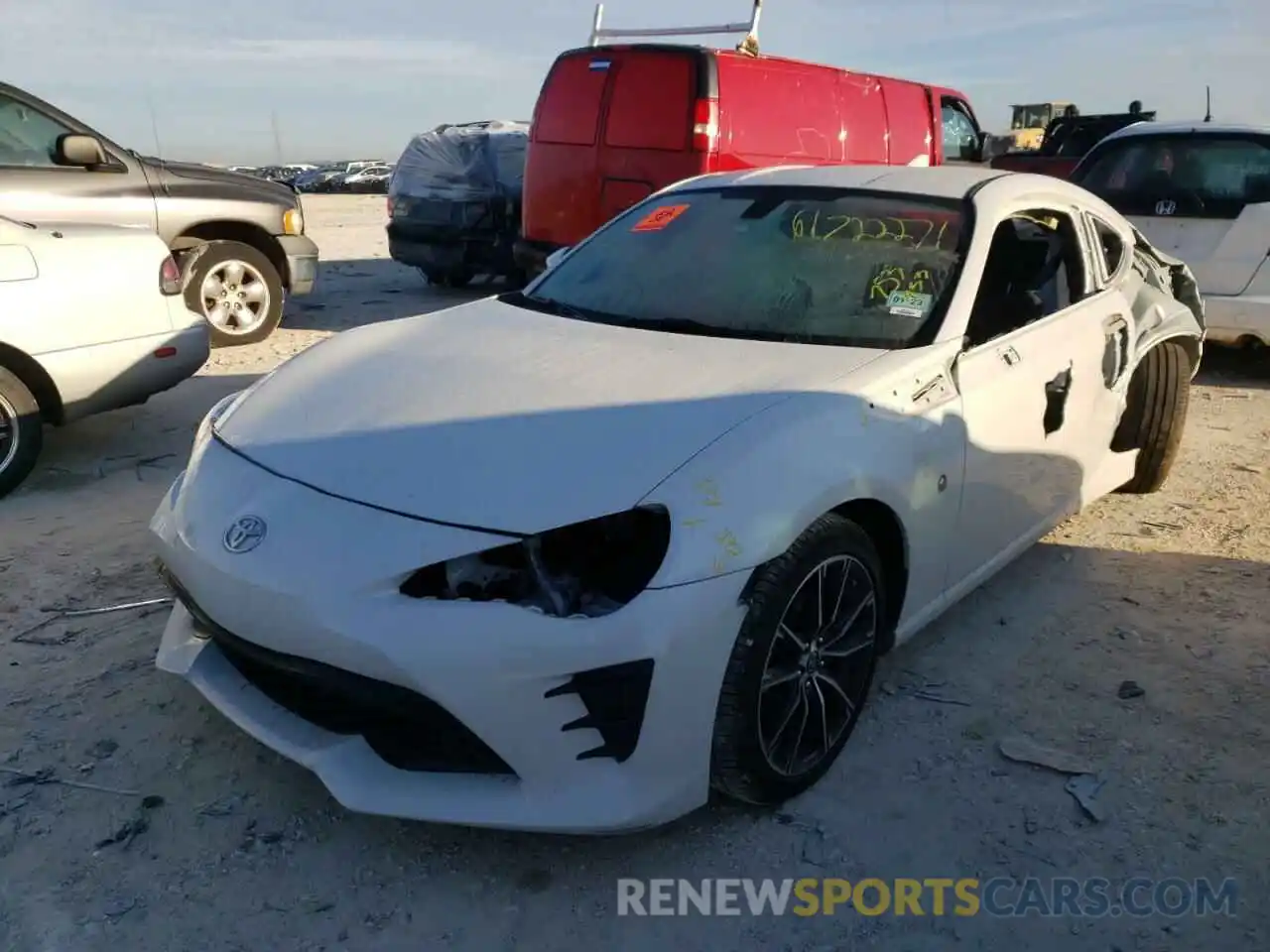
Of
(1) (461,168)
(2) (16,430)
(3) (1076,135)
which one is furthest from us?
(3) (1076,135)

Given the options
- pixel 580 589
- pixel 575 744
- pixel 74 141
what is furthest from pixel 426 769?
pixel 74 141

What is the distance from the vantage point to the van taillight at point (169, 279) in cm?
520

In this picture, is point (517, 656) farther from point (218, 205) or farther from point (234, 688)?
point (218, 205)

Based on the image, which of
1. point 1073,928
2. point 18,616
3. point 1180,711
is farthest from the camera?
point 18,616

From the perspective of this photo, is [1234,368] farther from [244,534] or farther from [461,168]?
[244,534]

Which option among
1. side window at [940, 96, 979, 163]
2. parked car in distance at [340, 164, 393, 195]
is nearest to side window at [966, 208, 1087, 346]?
side window at [940, 96, 979, 163]

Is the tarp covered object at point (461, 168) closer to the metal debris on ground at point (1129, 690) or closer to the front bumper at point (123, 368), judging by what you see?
the front bumper at point (123, 368)

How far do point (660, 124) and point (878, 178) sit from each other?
387 centimetres

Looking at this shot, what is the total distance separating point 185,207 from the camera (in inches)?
309

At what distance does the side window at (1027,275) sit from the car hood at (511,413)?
23.6 inches

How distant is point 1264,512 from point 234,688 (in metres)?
4.36

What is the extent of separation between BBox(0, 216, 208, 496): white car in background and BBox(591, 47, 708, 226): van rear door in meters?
3.28

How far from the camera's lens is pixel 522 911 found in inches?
92.5

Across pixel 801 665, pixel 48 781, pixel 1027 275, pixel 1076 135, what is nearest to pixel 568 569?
pixel 801 665
